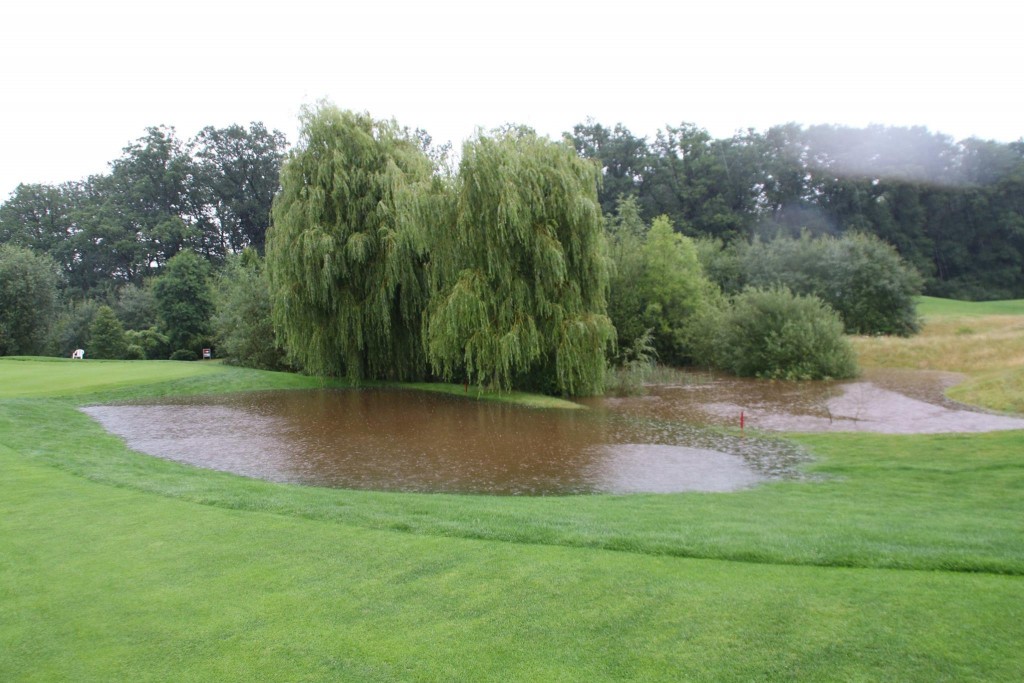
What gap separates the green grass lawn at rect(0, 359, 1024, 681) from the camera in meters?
3.47

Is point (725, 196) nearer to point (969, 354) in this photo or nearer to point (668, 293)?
point (668, 293)

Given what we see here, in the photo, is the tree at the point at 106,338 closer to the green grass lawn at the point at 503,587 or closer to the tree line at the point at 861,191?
the green grass lawn at the point at 503,587

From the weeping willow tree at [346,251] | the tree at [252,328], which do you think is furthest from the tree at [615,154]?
the weeping willow tree at [346,251]

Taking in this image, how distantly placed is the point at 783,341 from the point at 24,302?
40325mm

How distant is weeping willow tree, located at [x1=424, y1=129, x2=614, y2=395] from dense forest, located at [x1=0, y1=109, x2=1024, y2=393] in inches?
2.6

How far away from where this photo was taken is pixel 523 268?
20.1 metres

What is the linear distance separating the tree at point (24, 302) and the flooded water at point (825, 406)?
35126 mm

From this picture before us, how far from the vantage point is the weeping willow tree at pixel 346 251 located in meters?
22.5

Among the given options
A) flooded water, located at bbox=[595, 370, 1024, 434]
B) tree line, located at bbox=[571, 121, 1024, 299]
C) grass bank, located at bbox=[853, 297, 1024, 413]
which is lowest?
flooded water, located at bbox=[595, 370, 1024, 434]

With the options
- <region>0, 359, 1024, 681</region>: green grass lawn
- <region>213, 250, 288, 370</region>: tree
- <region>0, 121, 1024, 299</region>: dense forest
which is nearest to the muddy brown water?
<region>0, 359, 1024, 681</region>: green grass lawn

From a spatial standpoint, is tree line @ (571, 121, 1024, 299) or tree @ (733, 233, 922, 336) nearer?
tree @ (733, 233, 922, 336)

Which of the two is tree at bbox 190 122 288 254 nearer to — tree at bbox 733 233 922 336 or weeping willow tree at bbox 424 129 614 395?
tree at bbox 733 233 922 336

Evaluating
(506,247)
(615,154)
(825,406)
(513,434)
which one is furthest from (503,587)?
(615,154)

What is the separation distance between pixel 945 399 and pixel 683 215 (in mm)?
47376
